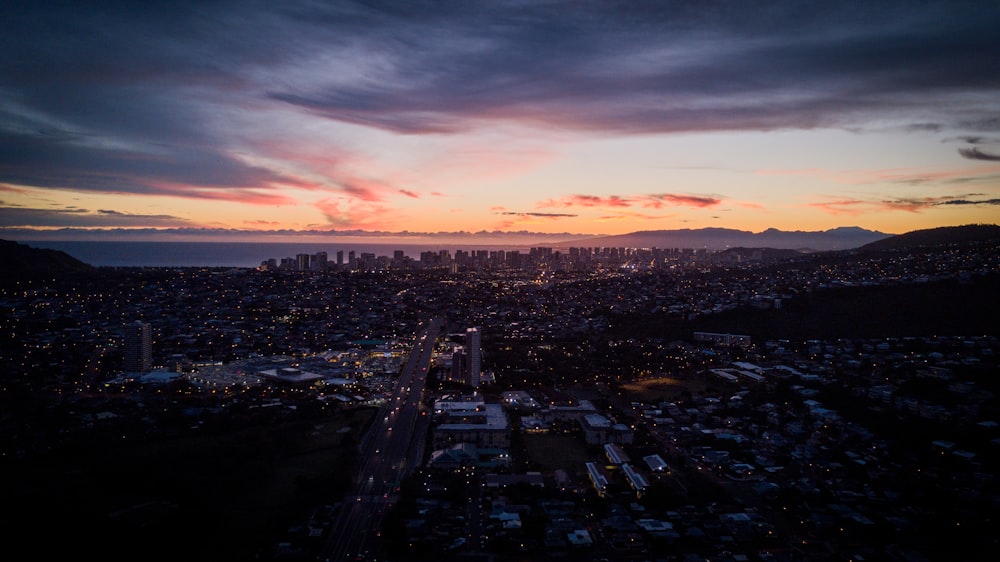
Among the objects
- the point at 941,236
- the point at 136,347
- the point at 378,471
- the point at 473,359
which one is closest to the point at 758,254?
the point at 941,236

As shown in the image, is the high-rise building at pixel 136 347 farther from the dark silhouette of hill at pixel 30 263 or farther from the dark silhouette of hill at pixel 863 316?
the dark silhouette of hill at pixel 30 263

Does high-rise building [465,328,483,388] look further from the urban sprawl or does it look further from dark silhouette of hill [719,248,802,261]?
dark silhouette of hill [719,248,802,261]

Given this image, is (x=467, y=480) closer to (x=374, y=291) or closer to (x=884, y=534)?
(x=884, y=534)

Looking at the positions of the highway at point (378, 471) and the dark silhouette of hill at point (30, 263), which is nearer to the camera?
the highway at point (378, 471)

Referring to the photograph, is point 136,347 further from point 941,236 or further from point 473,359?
point 941,236

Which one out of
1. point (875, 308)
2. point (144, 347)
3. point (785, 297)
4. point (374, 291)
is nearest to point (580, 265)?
point (374, 291)

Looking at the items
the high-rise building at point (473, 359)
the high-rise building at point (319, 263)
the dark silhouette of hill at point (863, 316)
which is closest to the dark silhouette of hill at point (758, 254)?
the dark silhouette of hill at point (863, 316)

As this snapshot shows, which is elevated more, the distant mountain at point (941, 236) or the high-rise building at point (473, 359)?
the distant mountain at point (941, 236)
